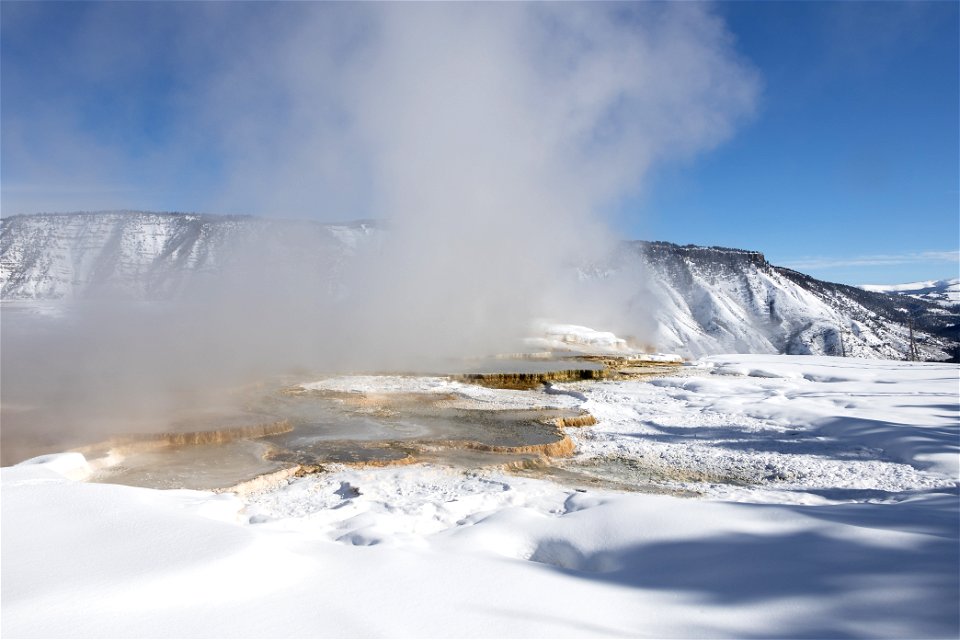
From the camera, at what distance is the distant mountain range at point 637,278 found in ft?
153

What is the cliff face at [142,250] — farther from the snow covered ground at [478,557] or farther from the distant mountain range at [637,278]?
the snow covered ground at [478,557]

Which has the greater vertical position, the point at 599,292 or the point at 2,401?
the point at 599,292

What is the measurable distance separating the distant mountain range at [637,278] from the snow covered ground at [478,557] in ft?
119

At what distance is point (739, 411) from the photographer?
9.77m

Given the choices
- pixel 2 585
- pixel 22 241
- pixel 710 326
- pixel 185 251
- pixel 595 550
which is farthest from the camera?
pixel 185 251

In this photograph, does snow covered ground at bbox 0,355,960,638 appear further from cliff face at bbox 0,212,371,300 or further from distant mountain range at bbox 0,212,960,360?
cliff face at bbox 0,212,371,300

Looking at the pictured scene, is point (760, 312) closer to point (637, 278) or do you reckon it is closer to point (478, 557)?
point (637, 278)

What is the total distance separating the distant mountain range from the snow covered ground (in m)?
36.4

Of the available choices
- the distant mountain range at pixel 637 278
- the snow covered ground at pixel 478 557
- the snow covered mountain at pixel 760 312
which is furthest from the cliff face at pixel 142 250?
the snow covered ground at pixel 478 557

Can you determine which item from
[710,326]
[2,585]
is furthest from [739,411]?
[710,326]

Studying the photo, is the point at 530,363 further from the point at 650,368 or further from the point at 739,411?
the point at 739,411

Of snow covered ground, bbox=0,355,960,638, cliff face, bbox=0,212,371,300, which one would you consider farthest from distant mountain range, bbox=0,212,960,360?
snow covered ground, bbox=0,355,960,638

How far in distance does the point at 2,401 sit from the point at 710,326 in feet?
159

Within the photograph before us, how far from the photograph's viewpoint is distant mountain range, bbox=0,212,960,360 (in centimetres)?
4675
